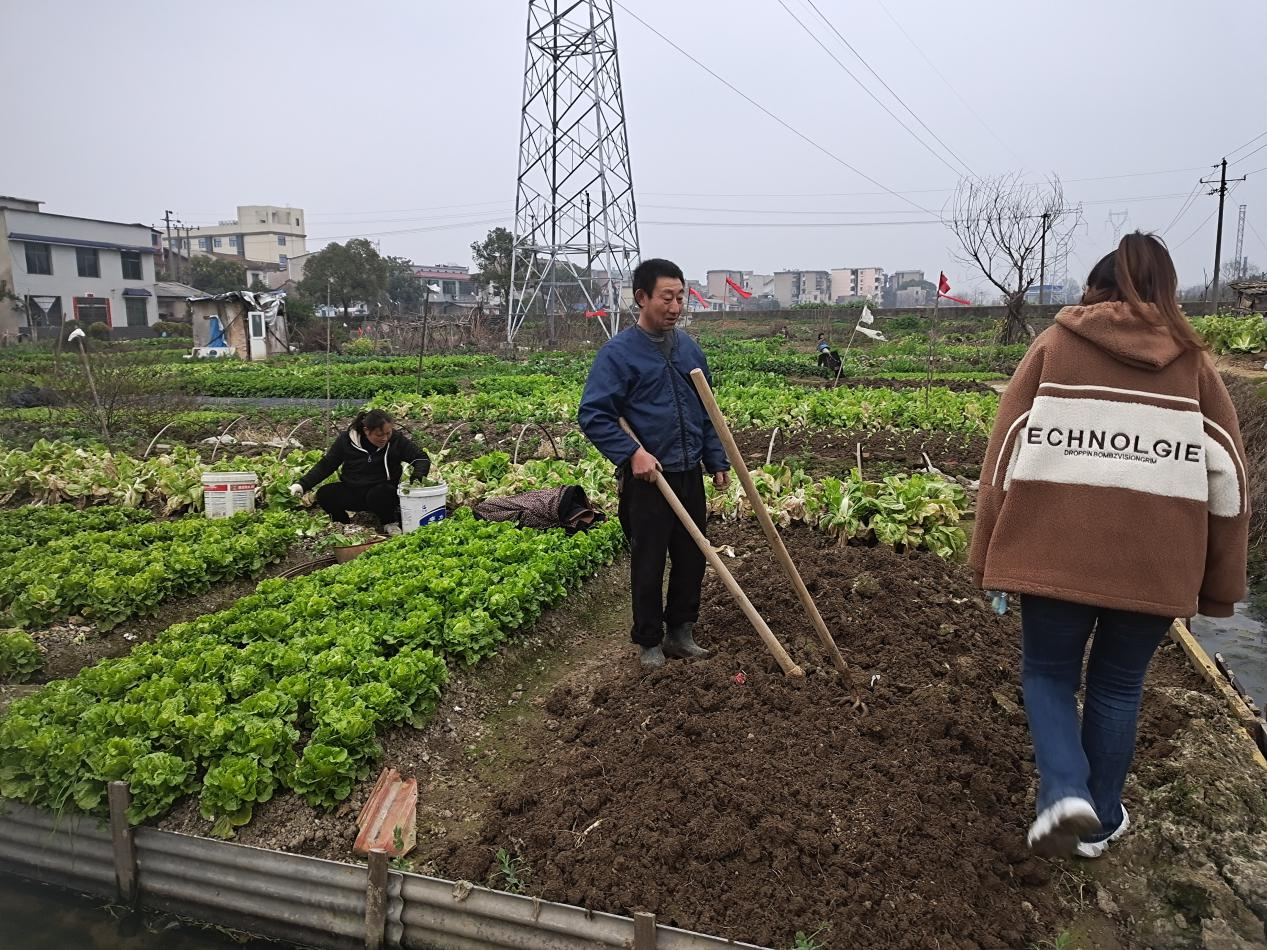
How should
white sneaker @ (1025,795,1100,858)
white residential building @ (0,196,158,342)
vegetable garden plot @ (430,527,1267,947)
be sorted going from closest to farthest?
white sneaker @ (1025,795,1100,858) < vegetable garden plot @ (430,527,1267,947) < white residential building @ (0,196,158,342)

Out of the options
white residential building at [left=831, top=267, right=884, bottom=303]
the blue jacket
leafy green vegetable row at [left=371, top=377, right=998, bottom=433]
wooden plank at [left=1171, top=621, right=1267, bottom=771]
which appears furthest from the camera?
white residential building at [left=831, top=267, right=884, bottom=303]

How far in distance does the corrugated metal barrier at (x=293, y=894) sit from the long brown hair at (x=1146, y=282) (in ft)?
7.13

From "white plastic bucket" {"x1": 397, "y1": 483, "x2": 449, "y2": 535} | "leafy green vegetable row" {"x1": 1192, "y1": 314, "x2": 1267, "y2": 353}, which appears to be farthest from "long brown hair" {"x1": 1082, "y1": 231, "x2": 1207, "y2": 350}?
"leafy green vegetable row" {"x1": 1192, "y1": 314, "x2": 1267, "y2": 353}

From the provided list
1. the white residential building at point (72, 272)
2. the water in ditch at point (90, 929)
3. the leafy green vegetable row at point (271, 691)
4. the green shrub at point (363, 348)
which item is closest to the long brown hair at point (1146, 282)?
the leafy green vegetable row at point (271, 691)

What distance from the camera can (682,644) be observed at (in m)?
4.56

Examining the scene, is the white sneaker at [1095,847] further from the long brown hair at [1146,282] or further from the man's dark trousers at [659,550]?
the man's dark trousers at [659,550]

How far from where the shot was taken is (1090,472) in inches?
102

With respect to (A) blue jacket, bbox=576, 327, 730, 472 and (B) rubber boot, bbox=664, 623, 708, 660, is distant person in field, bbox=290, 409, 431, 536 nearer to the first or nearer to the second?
(B) rubber boot, bbox=664, 623, 708, 660

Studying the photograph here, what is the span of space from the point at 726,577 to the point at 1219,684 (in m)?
2.45

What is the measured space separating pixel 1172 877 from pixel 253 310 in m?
36.6

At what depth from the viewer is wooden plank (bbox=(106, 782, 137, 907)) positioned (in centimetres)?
331

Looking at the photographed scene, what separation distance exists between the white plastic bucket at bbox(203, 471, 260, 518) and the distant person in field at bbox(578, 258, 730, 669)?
4849 mm

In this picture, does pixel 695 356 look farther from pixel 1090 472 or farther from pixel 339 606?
pixel 339 606

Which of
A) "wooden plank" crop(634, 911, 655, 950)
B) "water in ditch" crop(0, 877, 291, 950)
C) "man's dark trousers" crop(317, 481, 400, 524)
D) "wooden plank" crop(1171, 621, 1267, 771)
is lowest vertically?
"water in ditch" crop(0, 877, 291, 950)
